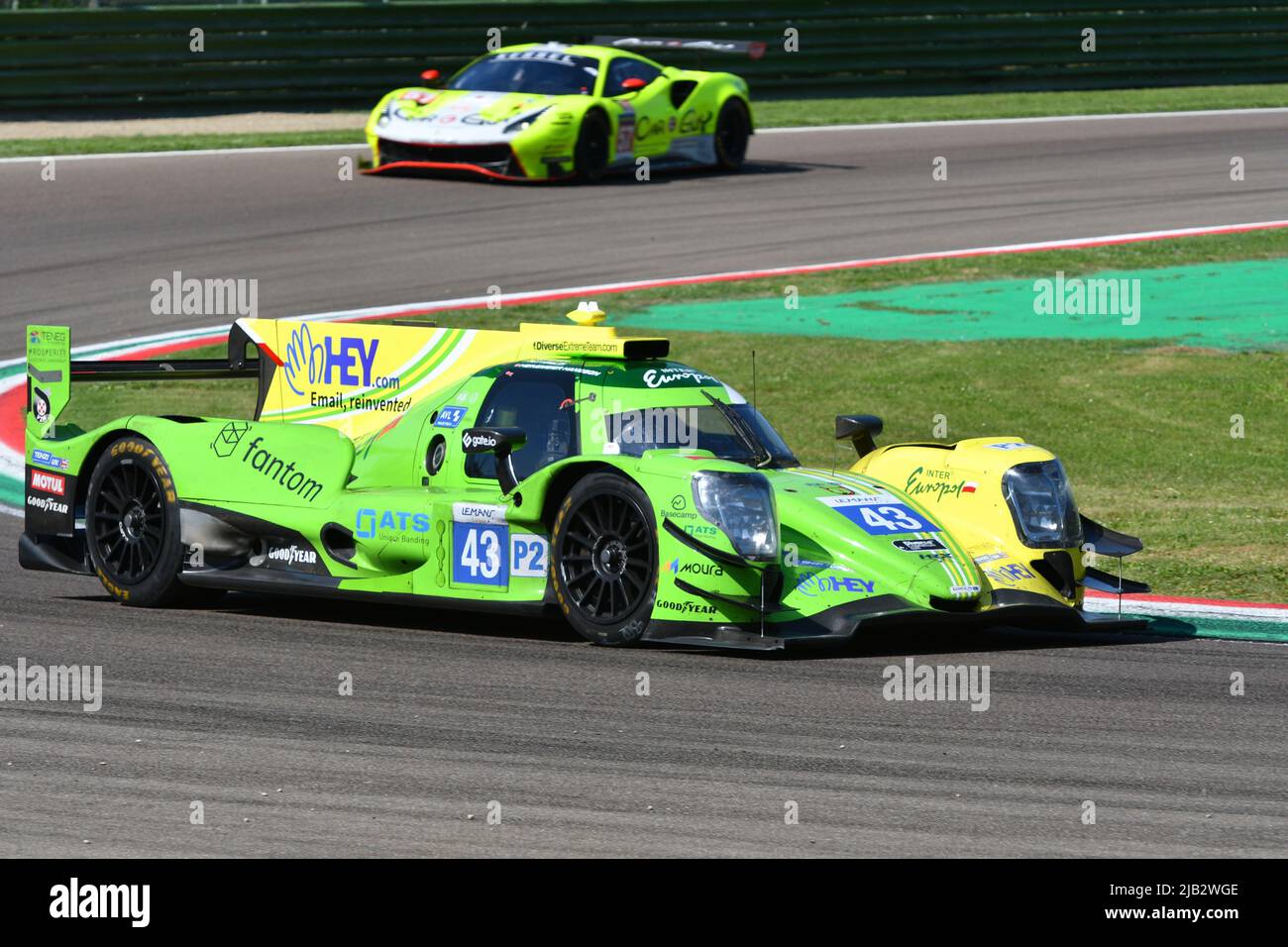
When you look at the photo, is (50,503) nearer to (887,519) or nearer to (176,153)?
(887,519)

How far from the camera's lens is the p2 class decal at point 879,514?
8.91 m

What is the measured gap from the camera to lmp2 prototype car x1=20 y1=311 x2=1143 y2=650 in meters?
8.69

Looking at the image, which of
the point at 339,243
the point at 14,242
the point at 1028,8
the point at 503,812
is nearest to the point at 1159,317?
the point at 339,243

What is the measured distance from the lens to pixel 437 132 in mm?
21938

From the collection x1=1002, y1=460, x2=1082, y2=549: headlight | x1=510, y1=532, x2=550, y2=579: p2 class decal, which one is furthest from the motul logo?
x1=1002, y1=460, x2=1082, y2=549: headlight

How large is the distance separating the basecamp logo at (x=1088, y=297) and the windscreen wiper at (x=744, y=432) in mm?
8259

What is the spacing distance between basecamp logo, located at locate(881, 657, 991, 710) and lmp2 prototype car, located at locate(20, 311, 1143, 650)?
26 centimetres

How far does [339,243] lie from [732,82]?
6.04 metres

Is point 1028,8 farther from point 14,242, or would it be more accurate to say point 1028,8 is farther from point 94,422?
point 94,422

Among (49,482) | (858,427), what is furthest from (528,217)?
(858,427)

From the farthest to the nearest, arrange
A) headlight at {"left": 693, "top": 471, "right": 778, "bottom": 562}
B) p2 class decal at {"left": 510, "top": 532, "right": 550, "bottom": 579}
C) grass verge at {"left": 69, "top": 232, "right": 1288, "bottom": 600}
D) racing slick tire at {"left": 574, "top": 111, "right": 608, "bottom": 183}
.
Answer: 1. racing slick tire at {"left": 574, "top": 111, "right": 608, "bottom": 183}
2. grass verge at {"left": 69, "top": 232, "right": 1288, "bottom": 600}
3. p2 class decal at {"left": 510, "top": 532, "right": 550, "bottom": 579}
4. headlight at {"left": 693, "top": 471, "right": 778, "bottom": 562}

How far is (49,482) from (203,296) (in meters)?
7.68

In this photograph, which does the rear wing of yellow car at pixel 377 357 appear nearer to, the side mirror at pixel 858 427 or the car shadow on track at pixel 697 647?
the car shadow on track at pixel 697 647
